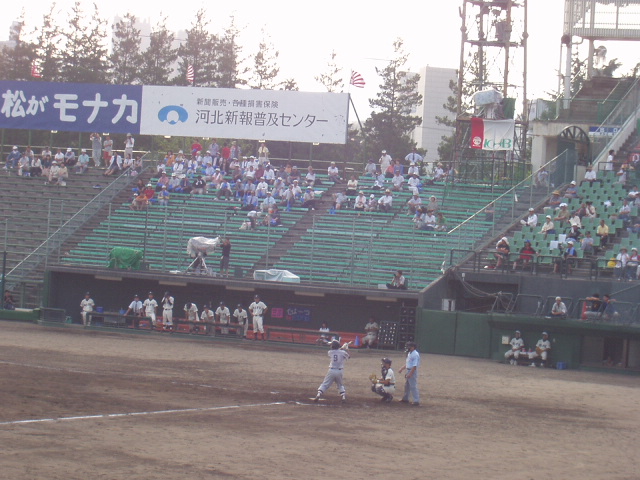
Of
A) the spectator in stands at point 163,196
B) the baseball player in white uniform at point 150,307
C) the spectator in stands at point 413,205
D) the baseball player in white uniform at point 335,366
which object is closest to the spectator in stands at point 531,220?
the spectator in stands at point 413,205

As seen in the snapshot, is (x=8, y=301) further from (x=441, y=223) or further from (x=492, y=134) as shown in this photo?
(x=492, y=134)

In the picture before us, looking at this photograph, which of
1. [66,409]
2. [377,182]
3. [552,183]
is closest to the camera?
[66,409]

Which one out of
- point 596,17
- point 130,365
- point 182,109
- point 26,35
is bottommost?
point 130,365

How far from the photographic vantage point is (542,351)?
30312mm

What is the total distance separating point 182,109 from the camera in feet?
153

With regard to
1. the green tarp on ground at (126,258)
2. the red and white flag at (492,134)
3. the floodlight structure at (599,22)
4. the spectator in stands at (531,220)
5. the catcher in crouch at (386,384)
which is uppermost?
the floodlight structure at (599,22)

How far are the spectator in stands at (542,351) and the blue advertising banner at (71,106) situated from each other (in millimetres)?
24932

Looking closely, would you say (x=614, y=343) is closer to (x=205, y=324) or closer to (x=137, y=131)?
(x=205, y=324)

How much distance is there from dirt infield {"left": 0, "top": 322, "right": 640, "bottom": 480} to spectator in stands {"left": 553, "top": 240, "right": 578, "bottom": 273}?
608 cm

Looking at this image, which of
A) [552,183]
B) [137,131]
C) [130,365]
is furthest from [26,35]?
[130,365]

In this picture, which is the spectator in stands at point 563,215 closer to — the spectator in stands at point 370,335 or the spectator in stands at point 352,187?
the spectator in stands at point 370,335

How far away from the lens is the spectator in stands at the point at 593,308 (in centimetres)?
2984

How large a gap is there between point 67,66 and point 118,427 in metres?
66.1

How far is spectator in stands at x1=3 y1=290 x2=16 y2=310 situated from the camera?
3803cm
